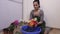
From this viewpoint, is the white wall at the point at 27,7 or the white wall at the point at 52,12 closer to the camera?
the white wall at the point at 52,12

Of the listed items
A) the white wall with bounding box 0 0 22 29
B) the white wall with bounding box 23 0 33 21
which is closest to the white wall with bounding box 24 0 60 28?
the white wall with bounding box 23 0 33 21

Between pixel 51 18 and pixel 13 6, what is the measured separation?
78cm

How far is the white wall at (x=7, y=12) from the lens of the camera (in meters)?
1.81

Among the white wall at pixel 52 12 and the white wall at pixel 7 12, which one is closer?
the white wall at pixel 7 12

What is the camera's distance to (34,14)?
1788mm

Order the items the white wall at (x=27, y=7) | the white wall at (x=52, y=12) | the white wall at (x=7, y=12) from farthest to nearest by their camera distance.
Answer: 1. the white wall at (x=27, y=7)
2. the white wall at (x=52, y=12)
3. the white wall at (x=7, y=12)

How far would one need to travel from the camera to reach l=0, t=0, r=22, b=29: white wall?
5.93 feet

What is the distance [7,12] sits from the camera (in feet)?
6.22

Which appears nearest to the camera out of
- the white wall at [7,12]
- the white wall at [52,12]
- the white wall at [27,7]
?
the white wall at [7,12]

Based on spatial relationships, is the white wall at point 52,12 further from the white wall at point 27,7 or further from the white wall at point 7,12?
the white wall at point 7,12

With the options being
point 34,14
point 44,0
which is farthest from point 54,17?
point 34,14

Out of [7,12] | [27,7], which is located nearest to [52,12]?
[27,7]

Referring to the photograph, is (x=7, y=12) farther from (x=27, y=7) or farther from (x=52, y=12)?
(x=52, y=12)

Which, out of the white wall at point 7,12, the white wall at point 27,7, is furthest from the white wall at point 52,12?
the white wall at point 7,12
